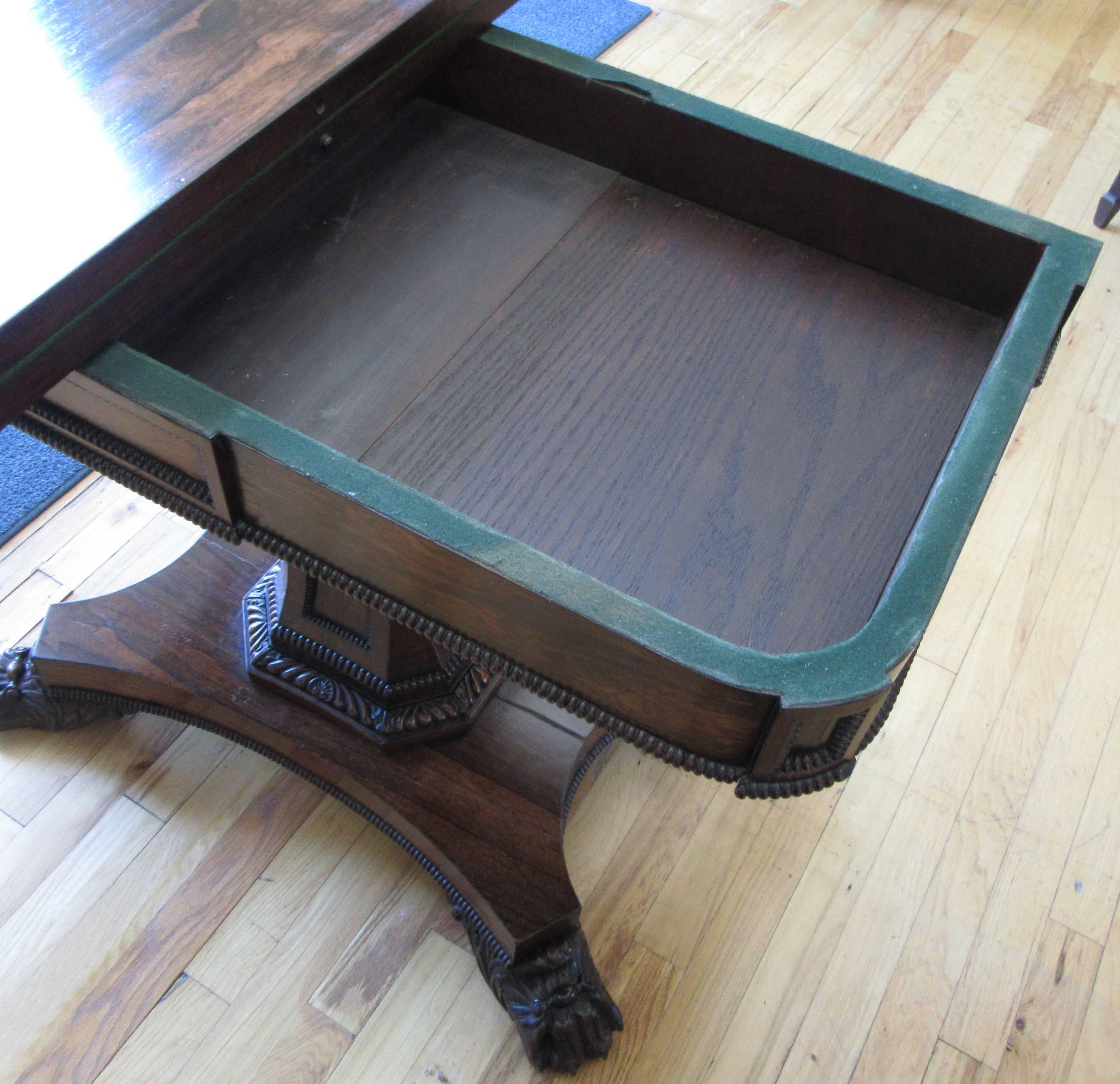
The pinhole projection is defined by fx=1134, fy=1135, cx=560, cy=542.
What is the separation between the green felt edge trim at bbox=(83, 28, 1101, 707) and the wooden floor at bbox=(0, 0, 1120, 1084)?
0.60 meters

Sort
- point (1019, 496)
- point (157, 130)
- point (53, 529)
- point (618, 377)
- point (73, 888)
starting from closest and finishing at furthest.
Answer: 1. point (157, 130)
2. point (618, 377)
3. point (73, 888)
4. point (53, 529)
5. point (1019, 496)

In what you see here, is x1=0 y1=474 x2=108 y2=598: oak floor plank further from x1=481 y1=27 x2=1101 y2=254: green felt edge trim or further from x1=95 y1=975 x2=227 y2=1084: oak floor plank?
x1=481 y1=27 x2=1101 y2=254: green felt edge trim

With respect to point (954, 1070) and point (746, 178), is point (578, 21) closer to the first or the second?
point (746, 178)

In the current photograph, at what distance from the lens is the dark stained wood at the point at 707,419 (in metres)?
0.80

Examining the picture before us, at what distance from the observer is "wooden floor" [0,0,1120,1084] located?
3.51 feet

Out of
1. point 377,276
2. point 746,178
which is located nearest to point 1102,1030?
point 746,178

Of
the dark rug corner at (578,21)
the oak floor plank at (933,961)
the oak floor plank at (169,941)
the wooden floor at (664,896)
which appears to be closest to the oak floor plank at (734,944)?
the wooden floor at (664,896)

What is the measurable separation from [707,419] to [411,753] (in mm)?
488

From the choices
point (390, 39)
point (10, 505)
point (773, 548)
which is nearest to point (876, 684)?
point (773, 548)

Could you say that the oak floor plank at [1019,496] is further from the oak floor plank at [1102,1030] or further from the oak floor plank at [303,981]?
the oak floor plank at [303,981]

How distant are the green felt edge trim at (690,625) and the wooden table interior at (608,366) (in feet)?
0.33

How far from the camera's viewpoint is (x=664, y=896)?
46.5 inches

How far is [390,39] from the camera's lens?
3.00 feet

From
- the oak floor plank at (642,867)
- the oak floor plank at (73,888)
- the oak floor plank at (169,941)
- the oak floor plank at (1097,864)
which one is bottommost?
the oak floor plank at (1097,864)
